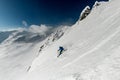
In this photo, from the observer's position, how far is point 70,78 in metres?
13.8

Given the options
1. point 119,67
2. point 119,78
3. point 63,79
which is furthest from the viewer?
point 63,79

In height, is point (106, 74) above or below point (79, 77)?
below

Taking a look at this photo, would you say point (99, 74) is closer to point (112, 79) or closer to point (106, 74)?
point (106, 74)

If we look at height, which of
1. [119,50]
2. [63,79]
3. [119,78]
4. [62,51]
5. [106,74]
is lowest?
[119,78]

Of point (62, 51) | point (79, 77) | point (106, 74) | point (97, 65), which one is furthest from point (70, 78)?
point (62, 51)

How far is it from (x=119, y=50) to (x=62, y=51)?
652 inches

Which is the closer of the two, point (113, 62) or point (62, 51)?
point (113, 62)

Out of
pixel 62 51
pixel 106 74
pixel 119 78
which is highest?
pixel 62 51

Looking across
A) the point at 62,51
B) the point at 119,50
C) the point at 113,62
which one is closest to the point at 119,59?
the point at 113,62

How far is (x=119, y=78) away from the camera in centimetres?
1003

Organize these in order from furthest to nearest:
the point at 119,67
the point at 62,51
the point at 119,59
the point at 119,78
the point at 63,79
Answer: the point at 62,51 → the point at 63,79 → the point at 119,59 → the point at 119,67 → the point at 119,78

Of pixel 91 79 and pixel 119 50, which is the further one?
pixel 119 50

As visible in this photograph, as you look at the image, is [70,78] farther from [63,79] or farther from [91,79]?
[91,79]

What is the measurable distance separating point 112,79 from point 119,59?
2.16 meters
